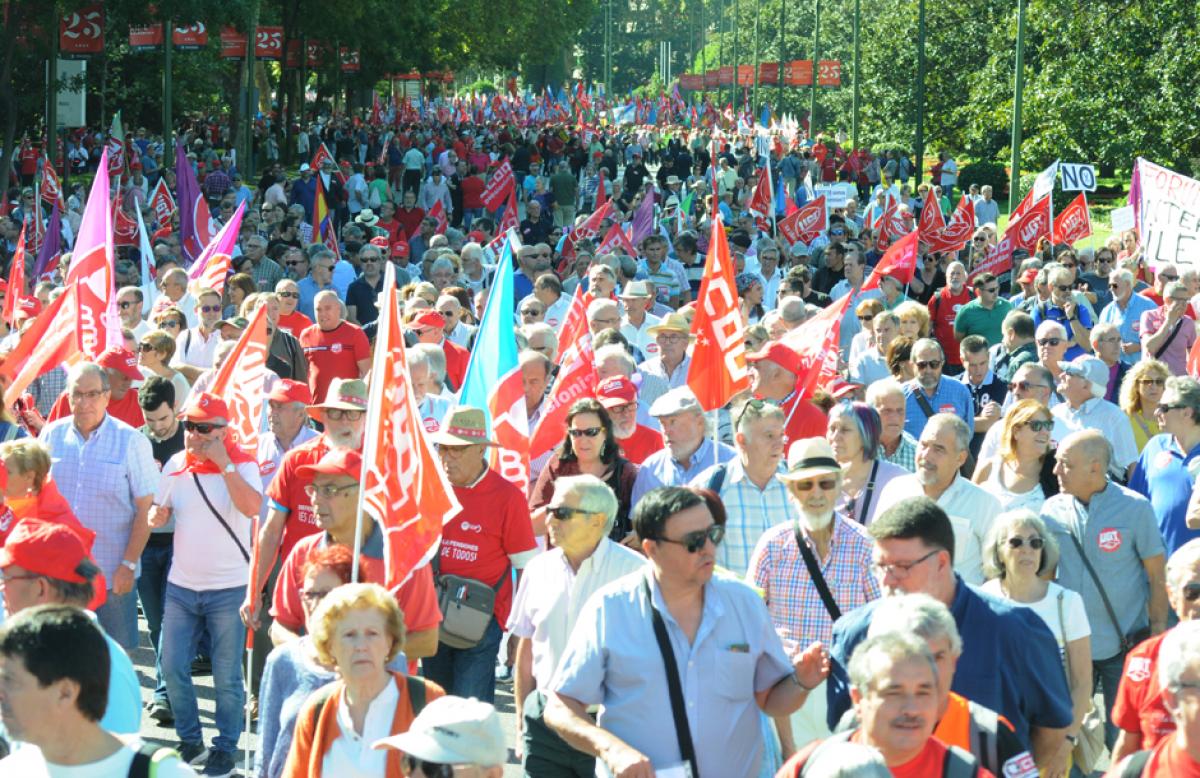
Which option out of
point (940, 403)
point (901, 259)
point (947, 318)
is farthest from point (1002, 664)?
point (901, 259)

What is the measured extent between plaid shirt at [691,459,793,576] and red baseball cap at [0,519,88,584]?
2.36m

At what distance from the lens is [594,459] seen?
816 cm

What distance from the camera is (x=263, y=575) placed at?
7980 millimetres

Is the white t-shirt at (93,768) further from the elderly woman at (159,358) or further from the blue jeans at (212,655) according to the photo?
the elderly woman at (159,358)

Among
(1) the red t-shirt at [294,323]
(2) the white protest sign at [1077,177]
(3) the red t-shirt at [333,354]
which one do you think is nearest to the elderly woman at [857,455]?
(3) the red t-shirt at [333,354]

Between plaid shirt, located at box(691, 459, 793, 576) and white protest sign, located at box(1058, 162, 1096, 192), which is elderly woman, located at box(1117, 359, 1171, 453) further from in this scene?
white protest sign, located at box(1058, 162, 1096, 192)

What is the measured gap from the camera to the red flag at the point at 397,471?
660cm

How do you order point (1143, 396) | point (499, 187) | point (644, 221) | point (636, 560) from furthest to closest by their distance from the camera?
point (499, 187)
point (644, 221)
point (1143, 396)
point (636, 560)

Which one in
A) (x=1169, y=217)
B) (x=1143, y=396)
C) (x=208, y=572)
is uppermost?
(x=1169, y=217)

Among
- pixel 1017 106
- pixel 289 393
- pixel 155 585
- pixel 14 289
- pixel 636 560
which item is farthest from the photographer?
pixel 1017 106

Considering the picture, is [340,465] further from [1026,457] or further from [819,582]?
[1026,457]

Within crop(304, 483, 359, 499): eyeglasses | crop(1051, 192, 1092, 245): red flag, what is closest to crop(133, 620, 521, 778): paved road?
crop(304, 483, 359, 499): eyeglasses

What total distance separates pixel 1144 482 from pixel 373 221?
60.0 ft

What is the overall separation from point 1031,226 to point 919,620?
17.8 m
